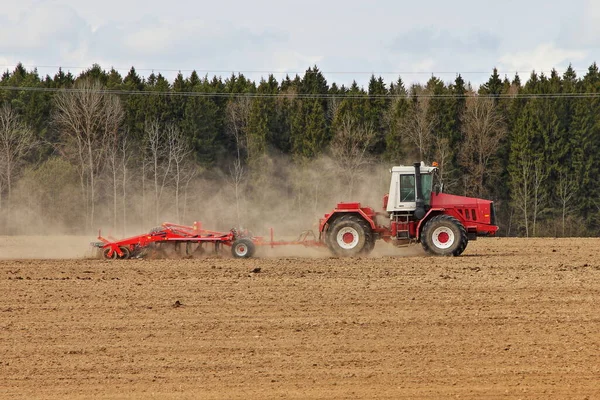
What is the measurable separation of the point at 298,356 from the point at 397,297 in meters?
5.02

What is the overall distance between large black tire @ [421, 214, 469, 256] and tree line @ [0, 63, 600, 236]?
3299cm

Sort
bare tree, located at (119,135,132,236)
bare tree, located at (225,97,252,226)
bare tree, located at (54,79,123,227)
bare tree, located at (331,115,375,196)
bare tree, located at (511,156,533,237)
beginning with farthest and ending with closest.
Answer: bare tree, located at (225,97,252,226), bare tree, located at (511,156,533,237), bare tree, located at (54,79,123,227), bare tree, located at (331,115,375,196), bare tree, located at (119,135,132,236)

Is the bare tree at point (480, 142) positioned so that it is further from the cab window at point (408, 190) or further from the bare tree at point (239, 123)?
the cab window at point (408, 190)

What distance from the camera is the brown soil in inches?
413

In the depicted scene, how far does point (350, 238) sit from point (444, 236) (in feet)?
8.93

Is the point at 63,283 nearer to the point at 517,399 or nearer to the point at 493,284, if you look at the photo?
the point at 493,284

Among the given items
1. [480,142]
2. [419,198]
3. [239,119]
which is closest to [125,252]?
[419,198]

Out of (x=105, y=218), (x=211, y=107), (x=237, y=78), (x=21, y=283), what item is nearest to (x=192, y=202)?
(x=105, y=218)

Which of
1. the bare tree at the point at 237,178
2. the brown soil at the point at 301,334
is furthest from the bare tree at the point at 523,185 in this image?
the brown soil at the point at 301,334

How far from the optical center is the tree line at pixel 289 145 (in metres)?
61.7

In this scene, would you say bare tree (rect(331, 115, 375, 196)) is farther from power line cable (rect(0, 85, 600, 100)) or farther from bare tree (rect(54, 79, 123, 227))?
bare tree (rect(54, 79, 123, 227))

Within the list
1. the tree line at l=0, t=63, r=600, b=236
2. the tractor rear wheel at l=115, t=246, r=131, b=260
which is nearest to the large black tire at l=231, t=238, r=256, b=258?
the tractor rear wheel at l=115, t=246, r=131, b=260

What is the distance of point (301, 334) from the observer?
13117mm

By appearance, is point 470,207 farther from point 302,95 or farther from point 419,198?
point 302,95
